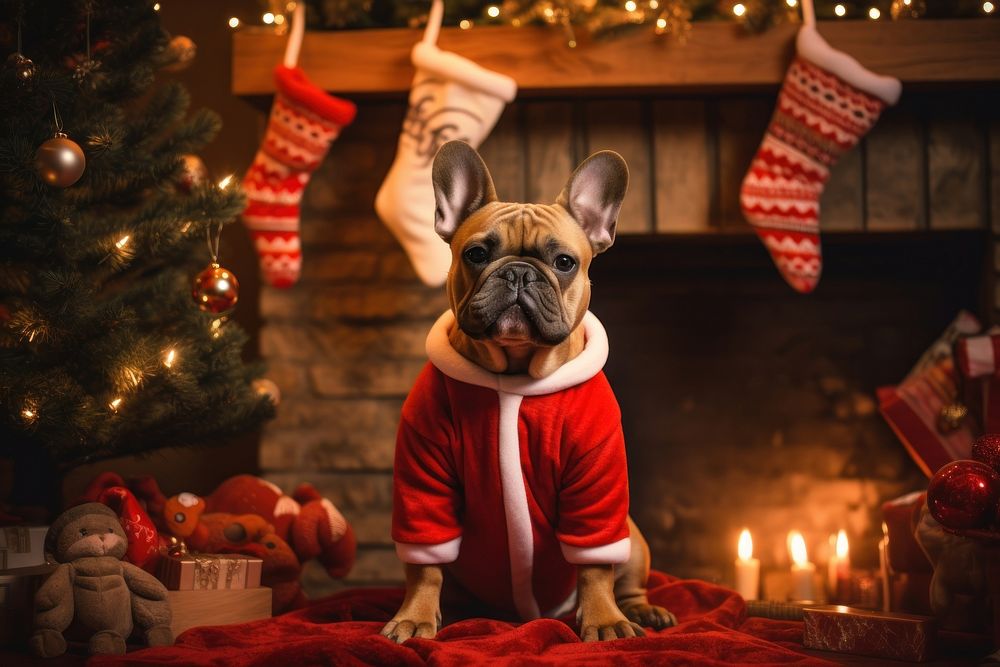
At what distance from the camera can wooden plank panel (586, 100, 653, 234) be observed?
2520 mm

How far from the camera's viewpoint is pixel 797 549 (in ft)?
8.14

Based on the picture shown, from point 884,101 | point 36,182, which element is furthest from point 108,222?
point 884,101

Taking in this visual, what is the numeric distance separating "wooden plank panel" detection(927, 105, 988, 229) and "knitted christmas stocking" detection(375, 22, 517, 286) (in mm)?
1122

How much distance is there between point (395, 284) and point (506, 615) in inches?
41.3

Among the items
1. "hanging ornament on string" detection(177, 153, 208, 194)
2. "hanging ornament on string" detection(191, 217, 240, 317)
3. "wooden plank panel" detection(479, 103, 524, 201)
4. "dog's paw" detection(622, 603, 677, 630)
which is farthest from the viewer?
"wooden plank panel" detection(479, 103, 524, 201)

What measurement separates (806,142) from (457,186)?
105 centimetres

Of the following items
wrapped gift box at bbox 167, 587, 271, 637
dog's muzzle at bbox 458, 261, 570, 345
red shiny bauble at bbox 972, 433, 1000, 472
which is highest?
dog's muzzle at bbox 458, 261, 570, 345

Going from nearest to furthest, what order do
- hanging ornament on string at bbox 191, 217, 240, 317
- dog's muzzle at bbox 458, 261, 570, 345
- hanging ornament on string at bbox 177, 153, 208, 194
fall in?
dog's muzzle at bbox 458, 261, 570, 345 → hanging ornament on string at bbox 191, 217, 240, 317 → hanging ornament on string at bbox 177, 153, 208, 194

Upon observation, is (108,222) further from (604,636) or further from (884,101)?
(884,101)

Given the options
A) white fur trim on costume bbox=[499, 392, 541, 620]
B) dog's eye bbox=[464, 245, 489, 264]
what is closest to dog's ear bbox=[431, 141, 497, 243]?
dog's eye bbox=[464, 245, 489, 264]

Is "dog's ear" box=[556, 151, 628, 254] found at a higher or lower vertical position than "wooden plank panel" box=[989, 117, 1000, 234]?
lower

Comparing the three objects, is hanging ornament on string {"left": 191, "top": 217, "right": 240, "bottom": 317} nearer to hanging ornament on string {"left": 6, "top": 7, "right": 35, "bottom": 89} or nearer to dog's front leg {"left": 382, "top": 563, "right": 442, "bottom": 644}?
hanging ornament on string {"left": 6, "top": 7, "right": 35, "bottom": 89}

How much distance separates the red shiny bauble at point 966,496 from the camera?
149cm

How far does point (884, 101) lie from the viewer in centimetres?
232
